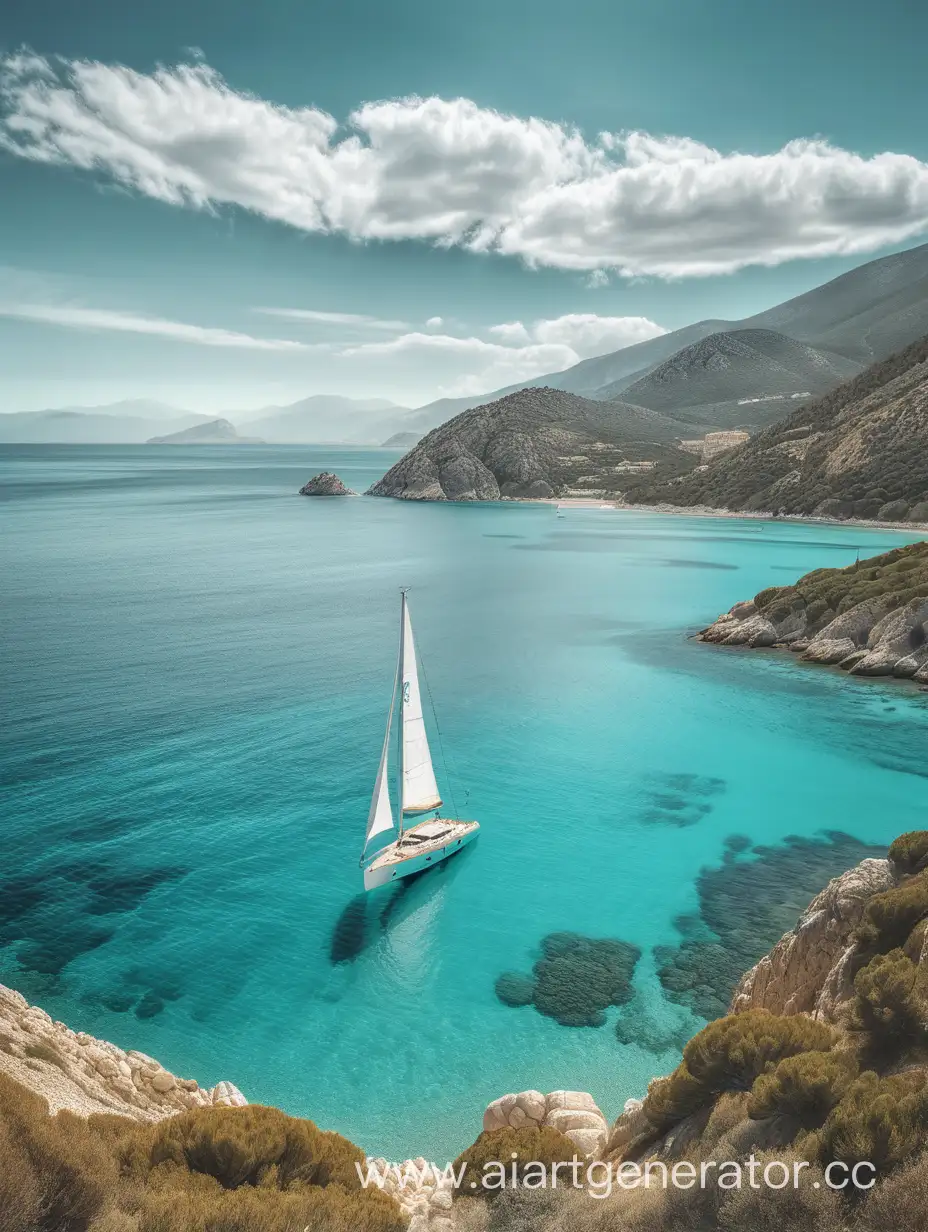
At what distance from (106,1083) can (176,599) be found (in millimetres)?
53864

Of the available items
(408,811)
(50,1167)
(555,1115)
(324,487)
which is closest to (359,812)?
(408,811)

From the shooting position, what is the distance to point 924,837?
15.7 m

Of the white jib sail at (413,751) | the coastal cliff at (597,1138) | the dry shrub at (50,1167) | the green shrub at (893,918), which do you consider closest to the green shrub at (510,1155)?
the coastal cliff at (597,1138)

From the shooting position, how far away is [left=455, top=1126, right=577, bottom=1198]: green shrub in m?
10.7

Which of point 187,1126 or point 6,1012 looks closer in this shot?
point 187,1126

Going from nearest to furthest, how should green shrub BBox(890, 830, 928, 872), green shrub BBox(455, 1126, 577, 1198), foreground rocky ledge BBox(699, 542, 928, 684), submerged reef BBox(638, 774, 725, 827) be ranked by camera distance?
green shrub BBox(455, 1126, 577, 1198), green shrub BBox(890, 830, 928, 872), submerged reef BBox(638, 774, 725, 827), foreground rocky ledge BBox(699, 542, 928, 684)

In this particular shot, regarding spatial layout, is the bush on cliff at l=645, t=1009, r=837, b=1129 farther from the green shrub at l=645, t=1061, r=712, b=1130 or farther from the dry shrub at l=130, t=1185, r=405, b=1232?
the dry shrub at l=130, t=1185, r=405, b=1232

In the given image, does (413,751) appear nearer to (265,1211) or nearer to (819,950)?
(819,950)

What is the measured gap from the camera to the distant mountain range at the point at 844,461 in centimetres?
11831

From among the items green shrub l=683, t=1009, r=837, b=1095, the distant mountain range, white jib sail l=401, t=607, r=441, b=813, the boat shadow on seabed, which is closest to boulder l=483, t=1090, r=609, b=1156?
green shrub l=683, t=1009, r=837, b=1095

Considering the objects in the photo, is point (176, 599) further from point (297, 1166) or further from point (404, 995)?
point (297, 1166)

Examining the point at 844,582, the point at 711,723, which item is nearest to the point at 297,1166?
the point at 711,723

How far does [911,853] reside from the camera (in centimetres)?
1541

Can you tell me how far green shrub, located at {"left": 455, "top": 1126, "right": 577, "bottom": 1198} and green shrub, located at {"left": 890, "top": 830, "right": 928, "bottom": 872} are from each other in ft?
28.4
